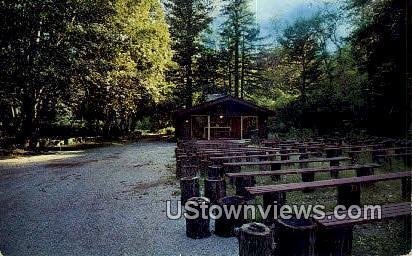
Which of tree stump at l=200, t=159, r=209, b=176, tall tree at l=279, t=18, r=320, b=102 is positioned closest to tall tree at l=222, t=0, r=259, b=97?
tall tree at l=279, t=18, r=320, b=102

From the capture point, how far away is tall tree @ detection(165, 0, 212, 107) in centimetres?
4000

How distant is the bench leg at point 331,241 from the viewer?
3.99 m

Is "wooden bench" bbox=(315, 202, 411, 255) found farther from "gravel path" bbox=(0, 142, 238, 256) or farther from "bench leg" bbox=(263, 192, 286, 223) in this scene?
"bench leg" bbox=(263, 192, 286, 223)

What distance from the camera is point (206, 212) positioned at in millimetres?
5789

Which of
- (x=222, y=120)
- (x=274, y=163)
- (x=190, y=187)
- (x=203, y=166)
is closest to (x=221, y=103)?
(x=222, y=120)

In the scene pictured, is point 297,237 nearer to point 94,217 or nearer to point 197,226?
point 197,226

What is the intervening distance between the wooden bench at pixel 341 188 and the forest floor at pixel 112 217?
64cm

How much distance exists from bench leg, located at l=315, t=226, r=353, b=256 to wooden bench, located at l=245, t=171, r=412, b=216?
56.1 inches

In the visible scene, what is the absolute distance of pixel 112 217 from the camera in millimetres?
6973

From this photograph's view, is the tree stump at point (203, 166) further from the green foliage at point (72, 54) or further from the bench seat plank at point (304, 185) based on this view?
the green foliage at point (72, 54)

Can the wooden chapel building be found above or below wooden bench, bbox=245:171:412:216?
above

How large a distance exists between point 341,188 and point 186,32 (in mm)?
36347

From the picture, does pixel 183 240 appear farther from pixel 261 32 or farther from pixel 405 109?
pixel 261 32

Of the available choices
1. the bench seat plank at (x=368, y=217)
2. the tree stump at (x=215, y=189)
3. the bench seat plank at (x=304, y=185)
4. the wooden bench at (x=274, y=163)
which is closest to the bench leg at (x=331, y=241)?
the bench seat plank at (x=368, y=217)
